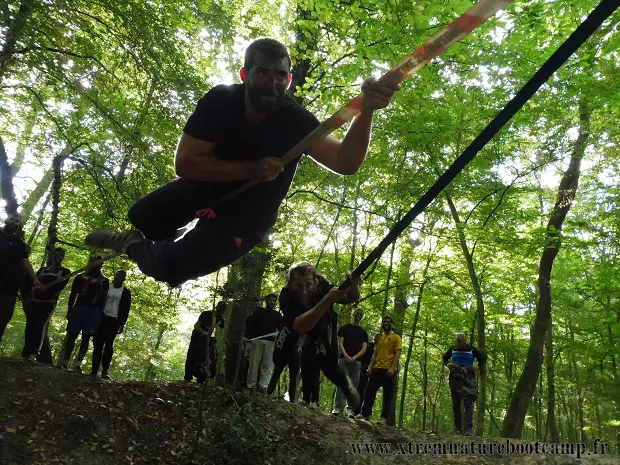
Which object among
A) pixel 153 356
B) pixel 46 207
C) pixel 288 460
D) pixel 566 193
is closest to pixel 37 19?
pixel 288 460

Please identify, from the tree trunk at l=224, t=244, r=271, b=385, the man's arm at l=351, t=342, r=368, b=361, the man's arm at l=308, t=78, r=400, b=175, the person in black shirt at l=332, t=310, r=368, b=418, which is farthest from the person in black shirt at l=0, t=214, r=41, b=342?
the man's arm at l=308, t=78, r=400, b=175

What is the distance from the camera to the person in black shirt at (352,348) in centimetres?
726

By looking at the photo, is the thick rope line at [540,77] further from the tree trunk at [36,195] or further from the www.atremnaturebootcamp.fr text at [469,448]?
the tree trunk at [36,195]

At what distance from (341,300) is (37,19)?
5.83m

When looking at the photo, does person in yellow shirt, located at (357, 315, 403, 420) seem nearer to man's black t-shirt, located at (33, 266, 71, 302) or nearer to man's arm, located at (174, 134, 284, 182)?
man's black t-shirt, located at (33, 266, 71, 302)

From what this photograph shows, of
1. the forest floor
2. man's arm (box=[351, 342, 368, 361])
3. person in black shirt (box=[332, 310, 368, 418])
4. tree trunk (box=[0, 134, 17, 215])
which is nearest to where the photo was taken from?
the forest floor

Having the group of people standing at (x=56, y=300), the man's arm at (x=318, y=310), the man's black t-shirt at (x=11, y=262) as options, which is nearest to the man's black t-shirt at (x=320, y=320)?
the man's arm at (x=318, y=310)

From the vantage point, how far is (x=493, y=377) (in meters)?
18.0

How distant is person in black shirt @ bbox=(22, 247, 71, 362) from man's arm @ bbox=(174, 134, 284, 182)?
17.1 feet

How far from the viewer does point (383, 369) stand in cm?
744

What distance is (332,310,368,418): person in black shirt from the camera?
7259 millimetres

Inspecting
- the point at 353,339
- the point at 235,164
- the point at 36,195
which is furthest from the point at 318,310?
the point at 36,195

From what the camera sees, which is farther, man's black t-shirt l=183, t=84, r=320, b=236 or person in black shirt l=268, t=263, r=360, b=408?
person in black shirt l=268, t=263, r=360, b=408

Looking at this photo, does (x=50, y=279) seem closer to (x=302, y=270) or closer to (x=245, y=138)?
(x=302, y=270)
